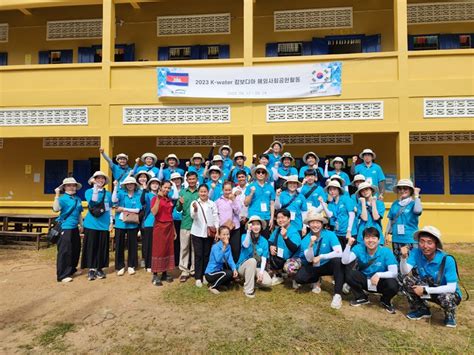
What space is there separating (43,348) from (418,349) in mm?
3697

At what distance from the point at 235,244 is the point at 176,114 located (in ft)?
15.2

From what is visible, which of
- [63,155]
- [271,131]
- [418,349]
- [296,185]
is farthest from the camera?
[63,155]

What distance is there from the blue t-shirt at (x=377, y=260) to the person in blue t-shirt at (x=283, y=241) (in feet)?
2.96

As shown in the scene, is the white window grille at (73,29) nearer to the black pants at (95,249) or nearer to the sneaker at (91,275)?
the black pants at (95,249)

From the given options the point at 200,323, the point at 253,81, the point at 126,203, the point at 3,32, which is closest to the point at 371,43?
the point at 253,81

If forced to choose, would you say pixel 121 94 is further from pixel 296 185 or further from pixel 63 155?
pixel 296 185

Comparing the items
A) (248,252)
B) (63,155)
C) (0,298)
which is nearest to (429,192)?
(248,252)

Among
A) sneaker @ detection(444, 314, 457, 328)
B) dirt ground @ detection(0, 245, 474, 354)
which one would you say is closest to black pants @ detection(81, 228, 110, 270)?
dirt ground @ detection(0, 245, 474, 354)

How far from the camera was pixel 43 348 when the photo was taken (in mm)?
3420

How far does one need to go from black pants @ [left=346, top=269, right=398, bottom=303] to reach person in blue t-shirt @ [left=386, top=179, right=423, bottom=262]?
954mm

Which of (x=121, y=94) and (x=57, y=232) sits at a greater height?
(x=121, y=94)

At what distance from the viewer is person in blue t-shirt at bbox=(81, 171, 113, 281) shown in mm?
5422

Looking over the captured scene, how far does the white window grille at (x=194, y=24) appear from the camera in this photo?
1038cm

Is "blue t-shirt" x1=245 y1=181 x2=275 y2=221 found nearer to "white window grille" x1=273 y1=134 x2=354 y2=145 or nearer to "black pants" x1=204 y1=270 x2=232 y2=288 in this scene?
"black pants" x1=204 y1=270 x2=232 y2=288
